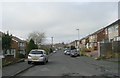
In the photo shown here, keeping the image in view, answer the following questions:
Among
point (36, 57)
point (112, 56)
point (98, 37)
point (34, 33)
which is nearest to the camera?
point (36, 57)

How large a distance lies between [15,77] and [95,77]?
4.47 metres

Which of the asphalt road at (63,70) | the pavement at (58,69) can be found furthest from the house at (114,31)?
the asphalt road at (63,70)

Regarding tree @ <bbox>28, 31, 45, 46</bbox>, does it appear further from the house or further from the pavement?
the pavement

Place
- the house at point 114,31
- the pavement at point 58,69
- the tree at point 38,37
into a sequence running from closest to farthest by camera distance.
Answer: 1. the pavement at point 58,69
2. the house at point 114,31
3. the tree at point 38,37

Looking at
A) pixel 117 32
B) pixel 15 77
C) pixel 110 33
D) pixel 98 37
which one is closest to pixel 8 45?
pixel 15 77

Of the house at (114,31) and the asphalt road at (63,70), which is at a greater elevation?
the house at (114,31)

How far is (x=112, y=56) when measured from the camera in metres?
40.3

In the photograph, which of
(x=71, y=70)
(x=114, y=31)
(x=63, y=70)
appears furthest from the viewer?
(x=114, y=31)

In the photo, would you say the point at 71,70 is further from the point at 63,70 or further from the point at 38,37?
the point at 38,37

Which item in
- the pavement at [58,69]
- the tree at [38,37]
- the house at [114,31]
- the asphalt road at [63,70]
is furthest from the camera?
the tree at [38,37]

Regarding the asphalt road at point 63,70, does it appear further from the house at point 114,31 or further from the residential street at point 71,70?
the house at point 114,31

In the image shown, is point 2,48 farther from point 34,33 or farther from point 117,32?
point 34,33

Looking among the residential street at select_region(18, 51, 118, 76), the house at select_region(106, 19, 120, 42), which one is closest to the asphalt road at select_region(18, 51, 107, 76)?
the residential street at select_region(18, 51, 118, 76)

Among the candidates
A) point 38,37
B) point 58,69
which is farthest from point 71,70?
point 38,37
